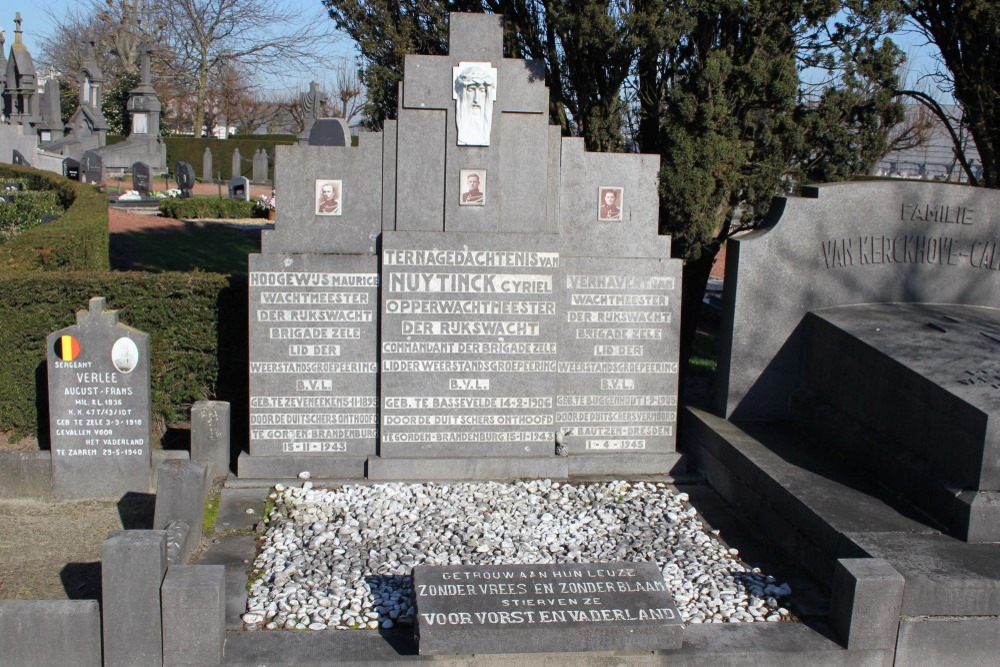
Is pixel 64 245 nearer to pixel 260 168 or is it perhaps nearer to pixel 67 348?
pixel 67 348

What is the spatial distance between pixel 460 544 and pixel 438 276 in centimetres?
219

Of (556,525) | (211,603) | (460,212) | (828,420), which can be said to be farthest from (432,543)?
(828,420)

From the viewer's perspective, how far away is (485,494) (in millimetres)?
7281

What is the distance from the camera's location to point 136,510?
7.12 metres

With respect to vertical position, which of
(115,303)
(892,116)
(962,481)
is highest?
(892,116)

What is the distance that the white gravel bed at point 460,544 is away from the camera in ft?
17.9

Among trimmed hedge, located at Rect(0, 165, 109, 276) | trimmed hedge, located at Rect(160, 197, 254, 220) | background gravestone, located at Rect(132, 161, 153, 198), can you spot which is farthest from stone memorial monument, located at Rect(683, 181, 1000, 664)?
background gravestone, located at Rect(132, 161, 153, 198)

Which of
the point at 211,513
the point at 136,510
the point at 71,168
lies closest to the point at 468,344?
the point at 211,513

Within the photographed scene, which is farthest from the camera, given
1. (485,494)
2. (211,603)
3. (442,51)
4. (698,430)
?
(442,51)

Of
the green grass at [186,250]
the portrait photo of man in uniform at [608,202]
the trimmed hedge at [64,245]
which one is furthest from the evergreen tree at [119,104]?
the portrait photo of man in uniform at [608,202]

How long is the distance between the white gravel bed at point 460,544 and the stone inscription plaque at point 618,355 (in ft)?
1.80

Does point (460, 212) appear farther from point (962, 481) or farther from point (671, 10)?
point (962, 481)

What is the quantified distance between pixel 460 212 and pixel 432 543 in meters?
2.69

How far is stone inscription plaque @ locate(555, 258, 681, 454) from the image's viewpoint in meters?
7.84
